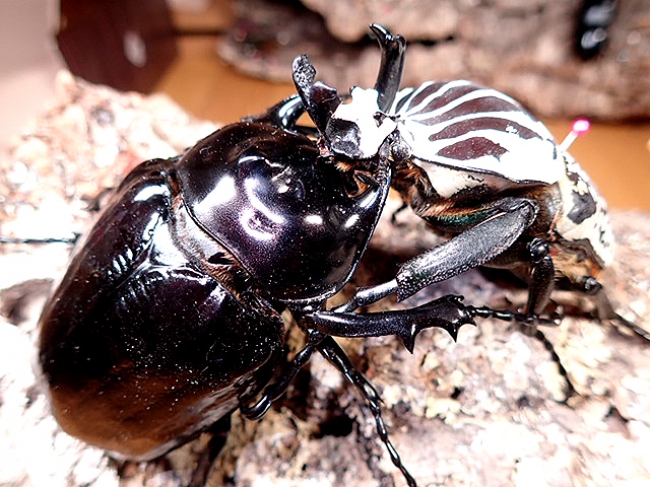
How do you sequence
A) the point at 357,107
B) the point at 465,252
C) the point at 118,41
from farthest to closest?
the point at 118,41
the point at 357,107
the point at 465,252

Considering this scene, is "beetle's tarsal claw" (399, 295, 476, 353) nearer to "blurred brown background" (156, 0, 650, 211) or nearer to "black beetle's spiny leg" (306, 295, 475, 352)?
"black beetle's spiny leg" (306, 295, 475, 352)

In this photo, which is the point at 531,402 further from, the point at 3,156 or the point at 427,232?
the point at 3,156

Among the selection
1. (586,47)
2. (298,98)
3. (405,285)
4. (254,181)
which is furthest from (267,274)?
(586,47)

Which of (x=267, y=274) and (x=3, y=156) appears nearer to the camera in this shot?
(x=267, y=274)

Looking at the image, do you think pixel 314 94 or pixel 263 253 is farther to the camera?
pixel 314 94

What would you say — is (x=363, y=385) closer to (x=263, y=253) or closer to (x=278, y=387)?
(x=278, y=387)

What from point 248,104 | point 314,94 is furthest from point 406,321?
point 248,104
